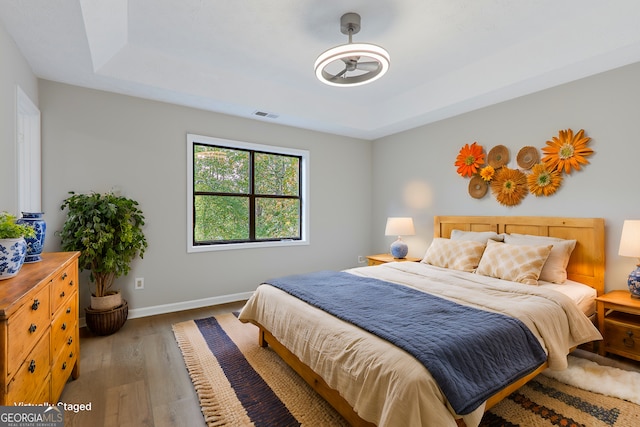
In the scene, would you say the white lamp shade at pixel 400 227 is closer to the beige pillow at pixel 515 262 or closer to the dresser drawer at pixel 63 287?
the beige pillow at pixel 515 262

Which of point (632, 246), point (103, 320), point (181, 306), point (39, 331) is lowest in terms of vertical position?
point (181, 306)

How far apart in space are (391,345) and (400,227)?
2.78 m

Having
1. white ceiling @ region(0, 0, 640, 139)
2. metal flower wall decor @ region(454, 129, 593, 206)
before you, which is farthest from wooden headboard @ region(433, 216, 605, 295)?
white ceiling @ region(0, 0, 640, 139)

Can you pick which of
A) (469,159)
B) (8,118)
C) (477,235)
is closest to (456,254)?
(477,235)

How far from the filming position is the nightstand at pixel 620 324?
2.33 m

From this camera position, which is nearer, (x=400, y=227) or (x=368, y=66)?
(x=368, y=66)

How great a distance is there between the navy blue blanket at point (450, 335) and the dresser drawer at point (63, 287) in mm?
1457

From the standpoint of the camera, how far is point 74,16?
2029mm

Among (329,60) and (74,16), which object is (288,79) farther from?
(74,16)

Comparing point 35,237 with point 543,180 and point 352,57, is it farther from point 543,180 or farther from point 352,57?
point 543,180

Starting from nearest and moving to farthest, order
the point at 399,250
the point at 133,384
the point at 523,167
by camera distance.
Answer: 1. the point at 133,384
2. the point at 523,167
3. the point at 399,250

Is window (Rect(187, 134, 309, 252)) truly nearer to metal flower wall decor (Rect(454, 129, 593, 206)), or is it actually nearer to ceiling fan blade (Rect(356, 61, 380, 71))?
ceiling fan blade (Rect(356, 61, 380, 71))

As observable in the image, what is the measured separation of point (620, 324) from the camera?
2396 mm

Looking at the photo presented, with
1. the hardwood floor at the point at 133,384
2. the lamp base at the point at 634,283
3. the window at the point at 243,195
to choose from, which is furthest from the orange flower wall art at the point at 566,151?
the hardwood floor at the point at 133,384
